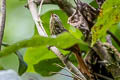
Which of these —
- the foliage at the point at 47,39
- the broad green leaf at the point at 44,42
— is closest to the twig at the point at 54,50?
the foliage at the point at 47,39

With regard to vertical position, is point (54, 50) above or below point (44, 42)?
below

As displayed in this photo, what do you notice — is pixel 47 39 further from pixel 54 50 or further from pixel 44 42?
pixel 54 50

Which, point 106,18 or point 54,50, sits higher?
point 106,18

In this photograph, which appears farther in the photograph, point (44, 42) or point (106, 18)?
point (106, 18)

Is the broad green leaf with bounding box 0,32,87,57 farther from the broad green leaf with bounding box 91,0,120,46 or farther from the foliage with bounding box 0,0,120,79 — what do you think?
the broad green leaf with bounding box 91,0,120,46

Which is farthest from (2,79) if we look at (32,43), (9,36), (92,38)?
(9,36)

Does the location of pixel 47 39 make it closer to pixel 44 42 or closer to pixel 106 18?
pixel 44 42

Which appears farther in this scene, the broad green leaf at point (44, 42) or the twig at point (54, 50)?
the twig at point (54, 50)

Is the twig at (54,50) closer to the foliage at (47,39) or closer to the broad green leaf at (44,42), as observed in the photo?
the foliage at (47,39)

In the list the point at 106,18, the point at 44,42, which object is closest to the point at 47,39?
the point at 44,42
